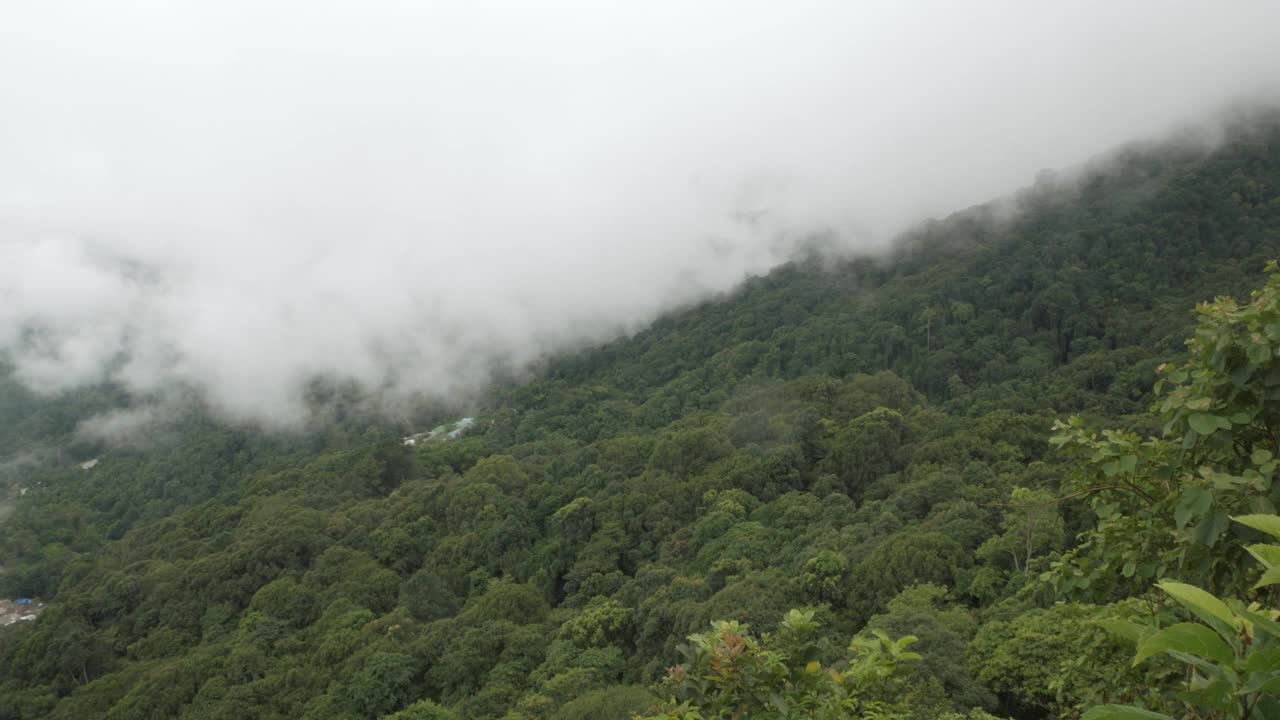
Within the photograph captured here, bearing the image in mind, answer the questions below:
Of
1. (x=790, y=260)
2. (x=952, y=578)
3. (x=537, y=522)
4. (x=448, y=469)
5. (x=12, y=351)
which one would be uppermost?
(x=12, y=351)

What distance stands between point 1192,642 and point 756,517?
32.1 m

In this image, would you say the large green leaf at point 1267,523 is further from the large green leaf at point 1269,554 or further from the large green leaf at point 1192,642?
the large green leaf at point 1192,642

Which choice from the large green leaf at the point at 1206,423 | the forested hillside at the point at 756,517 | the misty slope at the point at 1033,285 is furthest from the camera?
the misty slope at the point at 1033,285

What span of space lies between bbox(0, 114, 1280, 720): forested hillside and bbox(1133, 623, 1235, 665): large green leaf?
0.24 meters

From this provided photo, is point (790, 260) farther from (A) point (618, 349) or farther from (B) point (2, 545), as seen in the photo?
(B) point (2, 545)

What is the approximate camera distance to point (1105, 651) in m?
4.13

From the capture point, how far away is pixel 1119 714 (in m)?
1.27

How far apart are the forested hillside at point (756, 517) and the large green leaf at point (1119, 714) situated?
366 millimetres

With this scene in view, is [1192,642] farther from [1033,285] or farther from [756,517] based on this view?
[1033,285]

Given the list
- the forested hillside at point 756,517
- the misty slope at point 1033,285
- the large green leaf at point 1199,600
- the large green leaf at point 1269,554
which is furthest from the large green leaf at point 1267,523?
the misty slope at point 1033,285

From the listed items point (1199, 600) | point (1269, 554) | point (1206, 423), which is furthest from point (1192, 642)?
point (1206, 423)

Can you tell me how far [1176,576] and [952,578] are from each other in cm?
2076

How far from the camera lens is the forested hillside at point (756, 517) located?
4.43 meters

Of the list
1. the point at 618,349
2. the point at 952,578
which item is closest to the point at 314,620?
the point at 952,578
